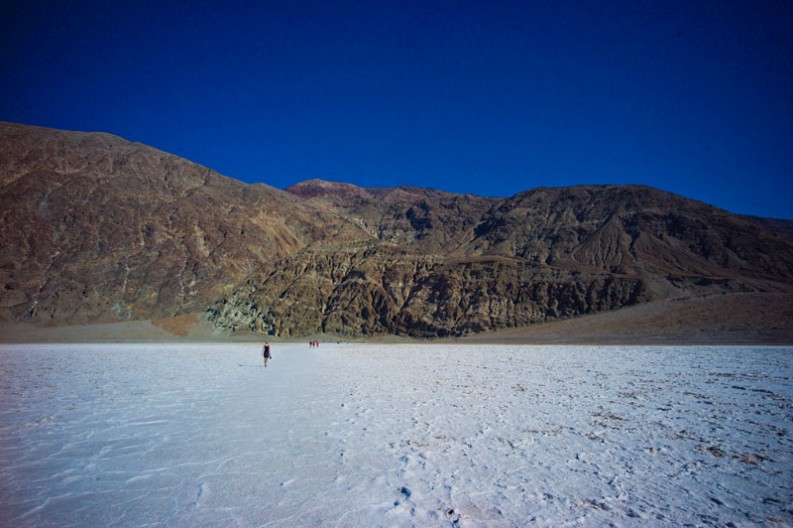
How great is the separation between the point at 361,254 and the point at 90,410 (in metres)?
61.6

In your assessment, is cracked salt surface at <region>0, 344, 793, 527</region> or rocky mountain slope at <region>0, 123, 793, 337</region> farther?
rocky mountain slope at <region>0, 123, 793, 337</region>

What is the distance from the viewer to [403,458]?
607cm

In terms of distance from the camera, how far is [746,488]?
16.0 ft

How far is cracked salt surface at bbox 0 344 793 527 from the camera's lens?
4.41m

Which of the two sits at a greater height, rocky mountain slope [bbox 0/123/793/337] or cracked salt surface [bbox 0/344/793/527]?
rocky mountain slope [bbox 0/123/793/337]

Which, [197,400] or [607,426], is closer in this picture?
[607,426]

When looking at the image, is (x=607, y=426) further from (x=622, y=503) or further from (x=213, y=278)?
(x=213, y=278)

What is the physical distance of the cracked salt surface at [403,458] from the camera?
174 inches

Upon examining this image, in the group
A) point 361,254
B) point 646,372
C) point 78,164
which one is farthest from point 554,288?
point 78,164

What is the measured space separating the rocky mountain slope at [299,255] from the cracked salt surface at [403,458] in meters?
47.7

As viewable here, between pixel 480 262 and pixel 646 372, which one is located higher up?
pixel 480 262

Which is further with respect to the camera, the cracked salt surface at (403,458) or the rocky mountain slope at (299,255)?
the rocky mountain slope at (299,255)

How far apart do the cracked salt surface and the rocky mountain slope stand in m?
47.7

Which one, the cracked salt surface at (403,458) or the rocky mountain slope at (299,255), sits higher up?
the rocky mountain slope at (299,255)
